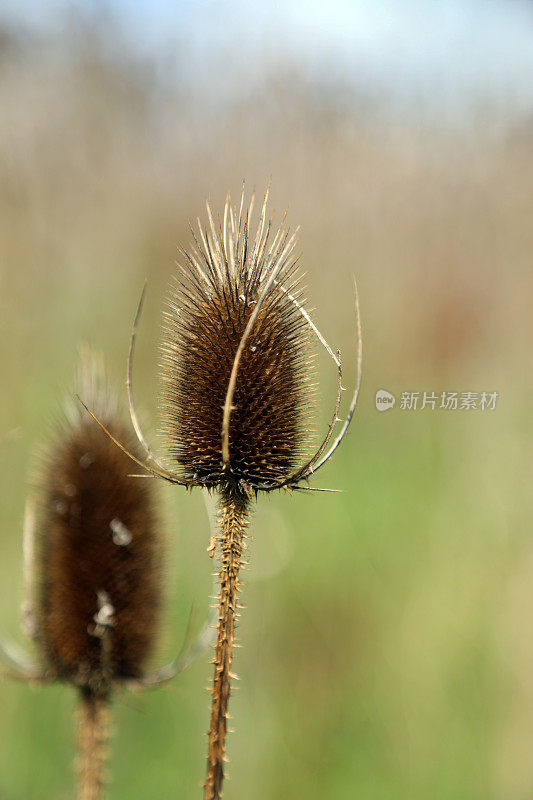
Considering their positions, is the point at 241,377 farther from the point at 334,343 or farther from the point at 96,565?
the point at 334,343

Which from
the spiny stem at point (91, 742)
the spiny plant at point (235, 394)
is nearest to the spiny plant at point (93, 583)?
the spiny stem at point (91, 742)

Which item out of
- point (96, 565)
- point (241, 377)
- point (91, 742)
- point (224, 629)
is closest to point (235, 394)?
point (241, 377)

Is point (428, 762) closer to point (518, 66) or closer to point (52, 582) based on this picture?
point (52, 582)

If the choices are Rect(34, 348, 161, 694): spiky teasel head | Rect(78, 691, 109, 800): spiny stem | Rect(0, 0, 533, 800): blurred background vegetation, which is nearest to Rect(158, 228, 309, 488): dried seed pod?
Rect(34, 348, 161, 694): spiky teasel head

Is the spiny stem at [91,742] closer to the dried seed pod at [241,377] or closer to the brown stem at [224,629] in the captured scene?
the brown stem at [224,629]

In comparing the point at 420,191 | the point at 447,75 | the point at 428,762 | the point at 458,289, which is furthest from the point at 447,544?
the point at 447,75

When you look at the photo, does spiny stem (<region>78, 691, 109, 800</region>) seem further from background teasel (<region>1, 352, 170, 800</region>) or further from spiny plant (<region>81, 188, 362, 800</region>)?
spiny plant (<region>81, 188, 362, 800</region>)
